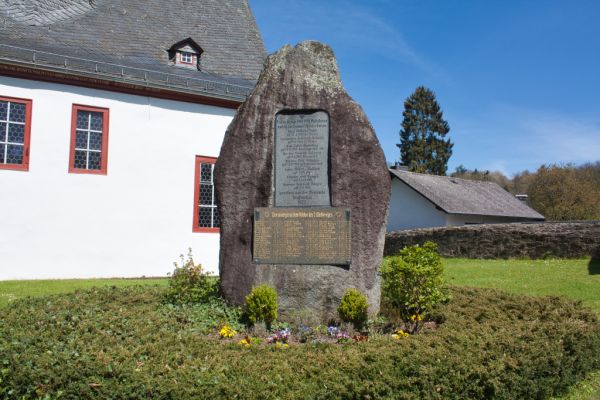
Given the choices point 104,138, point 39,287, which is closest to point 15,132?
point 104,138

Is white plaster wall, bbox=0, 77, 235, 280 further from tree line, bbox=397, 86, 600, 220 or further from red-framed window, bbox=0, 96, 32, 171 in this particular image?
tree line, bbox=397, 86, 600, 220

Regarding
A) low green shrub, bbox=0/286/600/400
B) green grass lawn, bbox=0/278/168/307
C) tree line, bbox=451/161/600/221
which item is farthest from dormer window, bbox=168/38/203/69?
tree line, bbox=451/161/600/221

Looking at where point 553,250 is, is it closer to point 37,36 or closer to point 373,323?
point 373,323

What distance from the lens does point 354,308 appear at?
695 centimetres

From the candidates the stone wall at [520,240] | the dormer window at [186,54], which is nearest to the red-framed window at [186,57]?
the dormer window at [186,54]

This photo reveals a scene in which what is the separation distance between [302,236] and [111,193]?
35.9 feet

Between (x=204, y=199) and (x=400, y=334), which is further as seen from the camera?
(x=204, y=199)

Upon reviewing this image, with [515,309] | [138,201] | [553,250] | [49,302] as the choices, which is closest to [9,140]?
[138,201]

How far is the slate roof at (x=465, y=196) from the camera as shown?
96.1ft

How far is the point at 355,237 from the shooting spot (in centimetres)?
738

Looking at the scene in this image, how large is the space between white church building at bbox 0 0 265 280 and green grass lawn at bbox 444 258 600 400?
8.57 metres

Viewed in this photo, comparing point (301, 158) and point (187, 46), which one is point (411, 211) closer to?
point (187, 46)

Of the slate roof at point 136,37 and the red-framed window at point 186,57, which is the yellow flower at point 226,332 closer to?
the slate roof at point 136,37

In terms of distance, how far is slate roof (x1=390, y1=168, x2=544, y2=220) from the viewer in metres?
29.3
